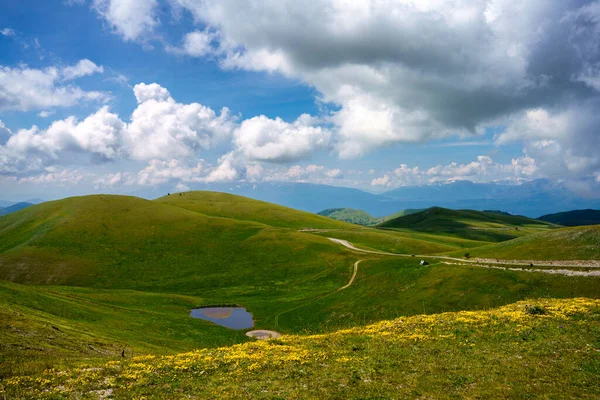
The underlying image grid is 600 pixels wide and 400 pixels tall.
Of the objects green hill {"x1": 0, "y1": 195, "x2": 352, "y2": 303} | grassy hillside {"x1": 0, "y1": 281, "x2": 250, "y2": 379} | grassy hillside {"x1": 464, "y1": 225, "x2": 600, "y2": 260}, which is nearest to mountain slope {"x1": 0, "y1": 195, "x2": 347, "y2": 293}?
green hill {"x1": 0, "y1": 195, "x2": 352, "y2": 303}

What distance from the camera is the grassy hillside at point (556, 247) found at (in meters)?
61.2

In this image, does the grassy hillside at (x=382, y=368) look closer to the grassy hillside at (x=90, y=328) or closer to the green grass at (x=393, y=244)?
the grassy hillside at (x=90, y=328)

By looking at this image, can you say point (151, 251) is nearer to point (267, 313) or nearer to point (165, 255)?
point (165, 255)

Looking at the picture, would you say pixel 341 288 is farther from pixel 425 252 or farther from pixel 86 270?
pixel 86 270

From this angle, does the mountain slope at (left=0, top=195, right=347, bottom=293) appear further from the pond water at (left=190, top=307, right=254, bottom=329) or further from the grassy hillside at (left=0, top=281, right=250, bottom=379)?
the grassy hillside at (left=0, top=281, right=250, bottom=379)

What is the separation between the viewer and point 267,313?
237 ft

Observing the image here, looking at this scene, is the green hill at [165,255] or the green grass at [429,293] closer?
the green grass at [429,293]

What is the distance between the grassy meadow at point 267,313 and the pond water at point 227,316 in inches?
102

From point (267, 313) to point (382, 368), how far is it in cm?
5329

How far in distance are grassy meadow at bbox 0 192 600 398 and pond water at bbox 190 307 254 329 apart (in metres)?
2.60

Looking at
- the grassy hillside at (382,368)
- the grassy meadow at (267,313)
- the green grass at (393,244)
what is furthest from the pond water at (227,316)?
the green grass at (393,244)

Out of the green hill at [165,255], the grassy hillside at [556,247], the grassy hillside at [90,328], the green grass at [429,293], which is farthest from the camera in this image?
the green hill at [165,255]

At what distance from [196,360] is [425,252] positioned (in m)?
114

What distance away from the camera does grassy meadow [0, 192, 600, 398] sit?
20500mm
